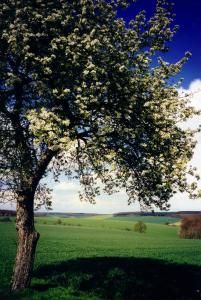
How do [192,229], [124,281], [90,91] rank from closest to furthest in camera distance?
1. [90,91]
2. [124,281]
3. [192,229]

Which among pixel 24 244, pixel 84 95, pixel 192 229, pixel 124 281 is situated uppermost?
pixel 84 95

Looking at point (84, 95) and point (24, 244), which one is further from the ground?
point (84, 95)

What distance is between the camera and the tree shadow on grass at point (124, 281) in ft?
68.7

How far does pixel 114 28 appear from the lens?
19766 mm

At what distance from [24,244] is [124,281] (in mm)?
7472

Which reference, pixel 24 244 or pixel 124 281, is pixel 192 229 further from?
pixel 24 244

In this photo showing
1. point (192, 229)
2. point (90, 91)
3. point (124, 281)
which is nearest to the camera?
point (90, 91)

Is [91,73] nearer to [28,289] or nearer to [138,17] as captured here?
[138,17]

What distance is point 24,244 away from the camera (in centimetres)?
2064

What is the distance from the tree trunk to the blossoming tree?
56mm

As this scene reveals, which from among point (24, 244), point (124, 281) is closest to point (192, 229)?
point (124, 281)

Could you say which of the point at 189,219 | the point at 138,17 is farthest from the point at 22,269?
the point at 189,219

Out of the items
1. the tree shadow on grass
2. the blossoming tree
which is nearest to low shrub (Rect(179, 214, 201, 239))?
the tree shadow on grass

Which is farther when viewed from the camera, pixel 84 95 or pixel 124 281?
pixel 124 281
